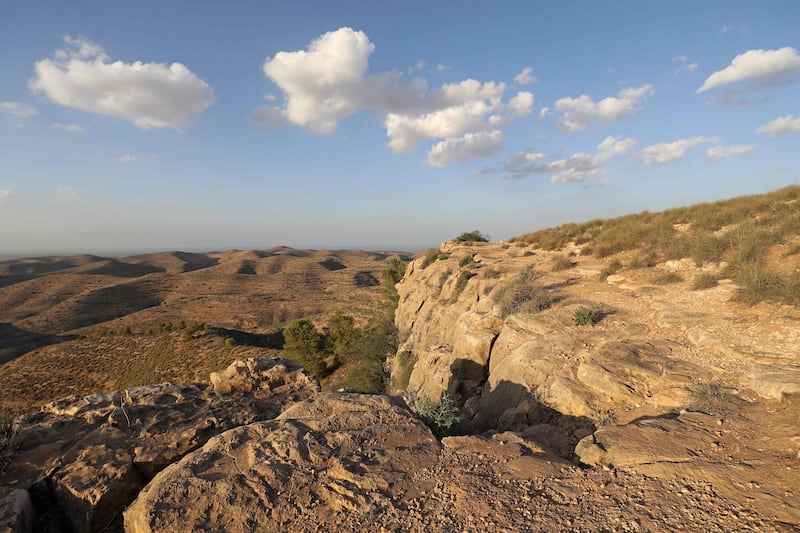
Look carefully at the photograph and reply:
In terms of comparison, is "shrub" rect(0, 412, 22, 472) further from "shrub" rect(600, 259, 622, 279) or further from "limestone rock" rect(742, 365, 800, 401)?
"shrub" rect(600, 259, 622, 279)

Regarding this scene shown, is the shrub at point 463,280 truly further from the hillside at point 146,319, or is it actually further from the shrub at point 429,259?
the hillside at point 146,319

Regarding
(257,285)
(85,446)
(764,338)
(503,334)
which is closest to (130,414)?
(85,446)

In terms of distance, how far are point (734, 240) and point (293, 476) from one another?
1658 cm

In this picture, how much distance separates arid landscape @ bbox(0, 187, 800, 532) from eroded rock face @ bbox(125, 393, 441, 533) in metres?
0.03

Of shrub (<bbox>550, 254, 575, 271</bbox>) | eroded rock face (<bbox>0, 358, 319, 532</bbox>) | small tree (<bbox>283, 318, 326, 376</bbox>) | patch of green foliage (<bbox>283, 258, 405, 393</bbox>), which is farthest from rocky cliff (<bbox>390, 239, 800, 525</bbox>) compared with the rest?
small tree (<bbox>283, 318, 326, 376</bbox>)

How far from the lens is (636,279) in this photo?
41.7 feet

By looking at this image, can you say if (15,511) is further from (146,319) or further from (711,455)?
(146,319)

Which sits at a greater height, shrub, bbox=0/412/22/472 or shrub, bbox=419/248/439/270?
shrub, bbox=419/248/439/270

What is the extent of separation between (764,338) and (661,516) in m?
6.41

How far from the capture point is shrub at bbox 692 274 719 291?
1057cm

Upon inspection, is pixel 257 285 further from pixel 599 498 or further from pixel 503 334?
pixel 599 498

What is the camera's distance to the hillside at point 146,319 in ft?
89.1

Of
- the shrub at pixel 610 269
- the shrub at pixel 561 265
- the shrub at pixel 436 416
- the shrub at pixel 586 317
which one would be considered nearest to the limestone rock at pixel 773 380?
the shrub at pixel 586 317

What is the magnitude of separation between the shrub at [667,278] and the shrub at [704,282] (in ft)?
2.83
